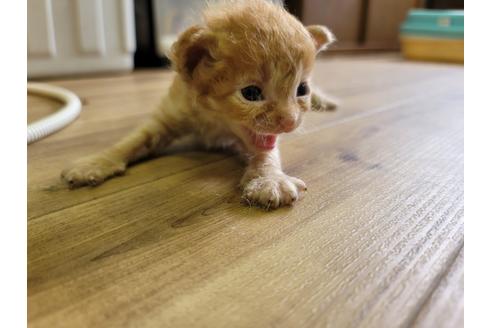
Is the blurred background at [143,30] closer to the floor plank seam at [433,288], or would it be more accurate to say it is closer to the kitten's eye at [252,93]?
the kitten's eye at [252,93]

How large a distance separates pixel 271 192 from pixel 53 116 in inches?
34.9

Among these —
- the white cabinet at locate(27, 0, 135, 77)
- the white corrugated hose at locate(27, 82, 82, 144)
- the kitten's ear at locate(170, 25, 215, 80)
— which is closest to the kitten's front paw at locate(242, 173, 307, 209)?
the kitten's ear at locate(170, 25, 215, 80)

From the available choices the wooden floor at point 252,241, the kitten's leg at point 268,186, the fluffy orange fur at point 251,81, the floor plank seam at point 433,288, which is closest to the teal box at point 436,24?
the wooden floor at point 252,241

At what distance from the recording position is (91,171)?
97cm

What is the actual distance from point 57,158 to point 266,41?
63 centimetres

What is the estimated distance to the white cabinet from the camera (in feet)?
7.70

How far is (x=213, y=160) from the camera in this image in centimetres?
115

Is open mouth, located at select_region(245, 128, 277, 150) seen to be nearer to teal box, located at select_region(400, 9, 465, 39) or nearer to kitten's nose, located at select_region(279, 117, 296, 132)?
kitten's nose, located at select_region(279, 117, 296, 132)

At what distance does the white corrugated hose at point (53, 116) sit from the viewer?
4.18 ft

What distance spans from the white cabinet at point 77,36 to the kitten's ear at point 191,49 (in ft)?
5.61

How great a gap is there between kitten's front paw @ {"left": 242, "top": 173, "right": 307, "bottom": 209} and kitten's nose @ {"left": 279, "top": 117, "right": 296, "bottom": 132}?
106 millimetres

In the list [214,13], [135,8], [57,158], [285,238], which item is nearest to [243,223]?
[285,238]
